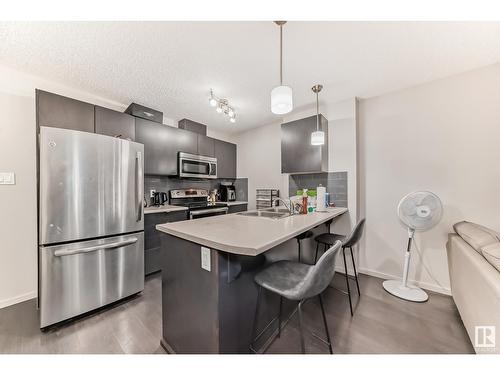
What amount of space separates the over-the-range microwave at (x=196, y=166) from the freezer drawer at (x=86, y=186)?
104cm

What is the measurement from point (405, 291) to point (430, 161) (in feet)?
4.78

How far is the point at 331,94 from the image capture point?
2.39 meters

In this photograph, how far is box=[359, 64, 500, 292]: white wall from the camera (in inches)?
71.1

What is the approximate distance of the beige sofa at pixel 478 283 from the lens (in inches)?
37.4

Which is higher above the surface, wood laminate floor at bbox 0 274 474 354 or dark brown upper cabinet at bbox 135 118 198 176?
dark brown upper cabinet at bbox 135 118 198 176

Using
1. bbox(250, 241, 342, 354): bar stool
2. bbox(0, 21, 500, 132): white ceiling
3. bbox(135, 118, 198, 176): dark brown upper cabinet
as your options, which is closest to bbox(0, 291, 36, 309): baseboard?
bbox(135, 118, 198, 176): dark brown upper cabinet

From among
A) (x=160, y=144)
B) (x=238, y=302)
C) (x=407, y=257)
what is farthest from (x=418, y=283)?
(x=160, y=144)

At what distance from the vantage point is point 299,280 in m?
1.12

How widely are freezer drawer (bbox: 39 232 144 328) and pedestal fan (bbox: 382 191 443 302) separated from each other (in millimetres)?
2745

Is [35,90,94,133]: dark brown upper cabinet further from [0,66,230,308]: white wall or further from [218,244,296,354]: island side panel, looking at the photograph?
[218,244,296,354]: island side panel

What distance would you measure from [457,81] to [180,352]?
3.49 m

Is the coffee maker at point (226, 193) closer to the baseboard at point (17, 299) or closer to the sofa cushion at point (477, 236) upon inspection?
the baseboard at point (17, 299)
